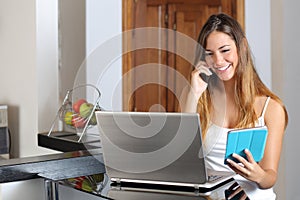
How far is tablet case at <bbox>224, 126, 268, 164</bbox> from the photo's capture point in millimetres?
1316

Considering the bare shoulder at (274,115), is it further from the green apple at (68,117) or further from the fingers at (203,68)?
the green apple at (68,117)

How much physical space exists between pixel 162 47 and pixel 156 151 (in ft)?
7.57

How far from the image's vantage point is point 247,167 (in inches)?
55.4

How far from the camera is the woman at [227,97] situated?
168cm

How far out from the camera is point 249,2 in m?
3.35

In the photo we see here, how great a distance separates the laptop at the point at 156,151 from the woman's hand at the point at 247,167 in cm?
Result: 5

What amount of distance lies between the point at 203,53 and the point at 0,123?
176 centimetres

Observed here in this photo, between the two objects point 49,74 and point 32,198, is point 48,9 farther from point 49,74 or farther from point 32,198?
point 32,198

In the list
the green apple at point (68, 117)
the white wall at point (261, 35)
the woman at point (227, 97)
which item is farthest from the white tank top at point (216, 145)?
the white wall at point (261, 35)

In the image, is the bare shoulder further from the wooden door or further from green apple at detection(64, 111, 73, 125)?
the wooden door

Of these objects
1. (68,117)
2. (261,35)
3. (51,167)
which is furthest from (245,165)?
(261,35)

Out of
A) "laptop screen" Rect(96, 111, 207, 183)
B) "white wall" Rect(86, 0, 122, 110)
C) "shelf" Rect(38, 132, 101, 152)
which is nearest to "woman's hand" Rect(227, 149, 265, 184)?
"laptop screen" Rect(96, 111, 207, 183)

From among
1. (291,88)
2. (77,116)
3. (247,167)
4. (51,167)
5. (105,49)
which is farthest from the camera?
(105,49)

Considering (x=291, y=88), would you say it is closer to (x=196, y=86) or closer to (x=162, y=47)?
(x=162, y=47)
